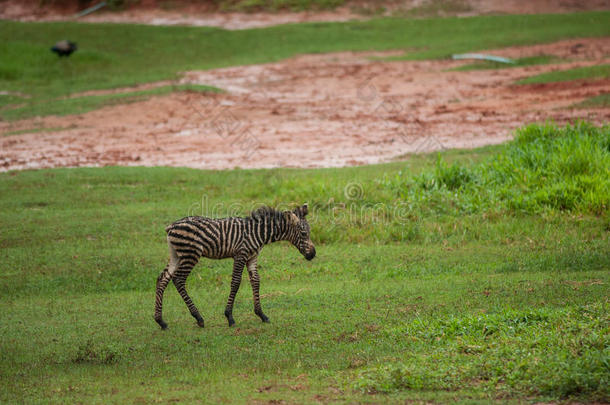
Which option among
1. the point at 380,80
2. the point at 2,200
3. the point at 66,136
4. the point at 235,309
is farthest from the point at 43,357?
the point at 380,80

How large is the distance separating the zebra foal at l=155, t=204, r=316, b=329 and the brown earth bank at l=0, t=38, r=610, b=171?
835 cm

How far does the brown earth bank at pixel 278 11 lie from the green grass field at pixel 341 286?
19.2m

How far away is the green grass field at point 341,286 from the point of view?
561 cm

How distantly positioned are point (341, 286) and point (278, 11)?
91.7 feet

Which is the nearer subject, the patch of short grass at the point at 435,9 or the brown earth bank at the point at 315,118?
the brown earth bank at the point at 315,118

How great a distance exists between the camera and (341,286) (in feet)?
29.0

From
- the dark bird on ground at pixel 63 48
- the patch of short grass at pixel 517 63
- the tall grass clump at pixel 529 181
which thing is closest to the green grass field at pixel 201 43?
the dark bird on ground at pixel 63 48

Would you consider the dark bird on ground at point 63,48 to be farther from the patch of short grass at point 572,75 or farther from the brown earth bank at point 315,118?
the patch of short grass at point 572,75

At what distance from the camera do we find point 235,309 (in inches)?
319

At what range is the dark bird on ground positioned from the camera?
Answer: 26297 mm

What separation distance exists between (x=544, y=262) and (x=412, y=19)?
79.0 ft

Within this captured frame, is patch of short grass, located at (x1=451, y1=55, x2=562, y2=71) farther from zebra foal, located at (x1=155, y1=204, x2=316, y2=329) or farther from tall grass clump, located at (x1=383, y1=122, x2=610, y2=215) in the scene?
zebra foal, located at (x1=155, y1=204, x2=316, y2=329)

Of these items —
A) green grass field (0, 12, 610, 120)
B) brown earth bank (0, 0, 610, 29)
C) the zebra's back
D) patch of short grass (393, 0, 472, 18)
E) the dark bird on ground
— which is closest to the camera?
the zebra's back

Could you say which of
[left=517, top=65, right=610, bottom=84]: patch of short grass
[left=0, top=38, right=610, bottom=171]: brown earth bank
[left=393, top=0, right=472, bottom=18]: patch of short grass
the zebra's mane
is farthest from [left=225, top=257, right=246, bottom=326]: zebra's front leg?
[left=393, top=0, right=472, bottom=18]: patch of short grass
